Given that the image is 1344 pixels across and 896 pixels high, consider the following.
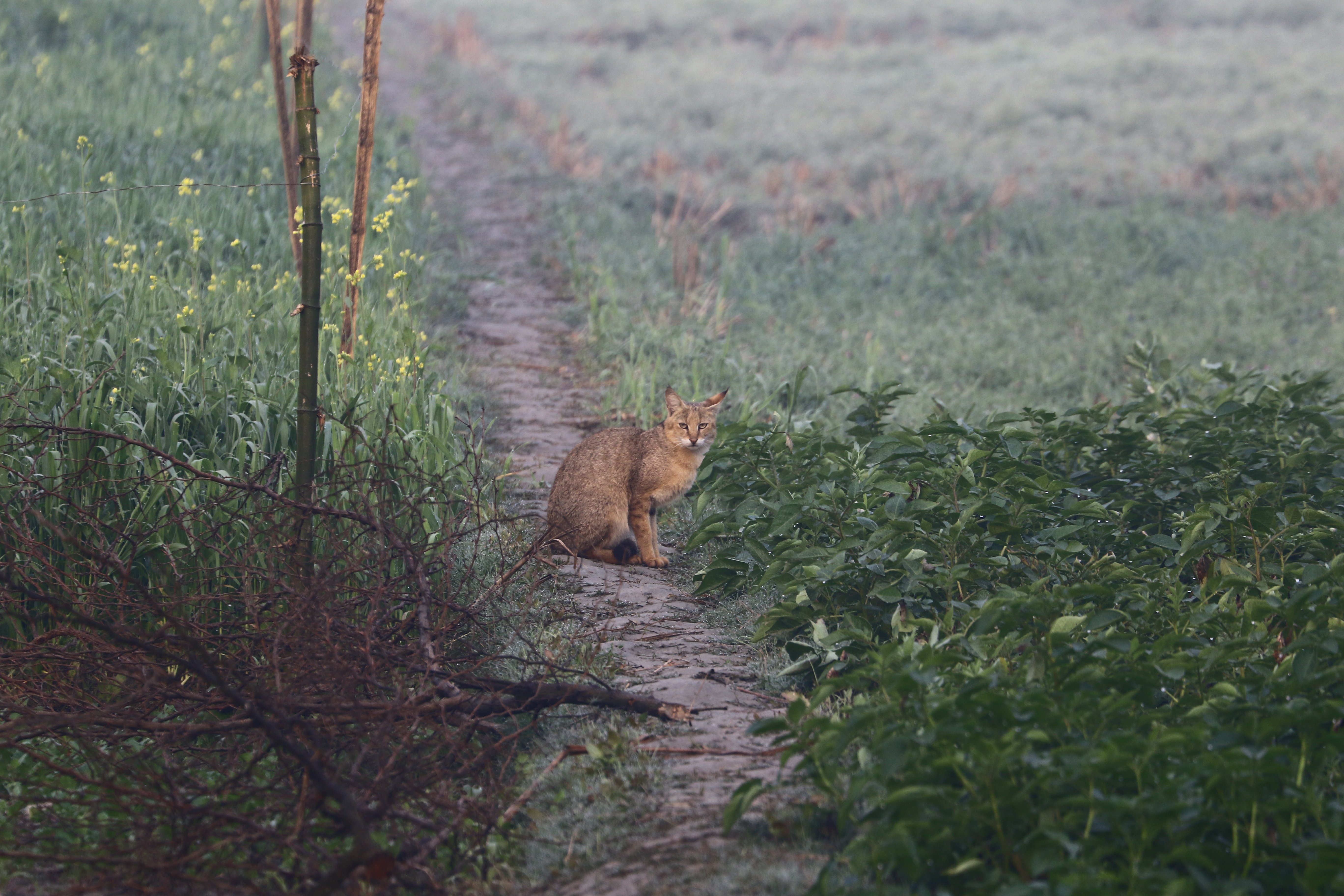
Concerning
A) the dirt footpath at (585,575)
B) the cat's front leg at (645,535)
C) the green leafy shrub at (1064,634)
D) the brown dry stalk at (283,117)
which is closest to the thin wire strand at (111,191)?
the brown dry stalk at (283,117)

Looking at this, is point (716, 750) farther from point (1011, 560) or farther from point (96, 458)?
point (96, 458)

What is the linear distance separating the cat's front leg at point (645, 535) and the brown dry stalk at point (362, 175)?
176 cm

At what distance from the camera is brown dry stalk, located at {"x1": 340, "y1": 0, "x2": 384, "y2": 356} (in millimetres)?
5625

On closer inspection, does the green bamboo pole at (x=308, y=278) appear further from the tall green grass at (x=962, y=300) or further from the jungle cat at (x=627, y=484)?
the tall green grass at (x=962, y=300)

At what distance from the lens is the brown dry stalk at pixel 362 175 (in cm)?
562

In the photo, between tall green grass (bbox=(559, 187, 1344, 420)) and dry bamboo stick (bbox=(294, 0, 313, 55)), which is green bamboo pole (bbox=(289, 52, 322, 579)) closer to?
dry bamboo stick (bbox=(294, 0, 313, 55))

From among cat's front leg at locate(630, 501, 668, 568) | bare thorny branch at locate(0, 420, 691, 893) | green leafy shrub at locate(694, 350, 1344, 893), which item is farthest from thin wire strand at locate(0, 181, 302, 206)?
green leafy shrub at locate(694, 350, 1344, 893)

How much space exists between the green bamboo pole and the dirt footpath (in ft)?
4.39

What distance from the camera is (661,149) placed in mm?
19219

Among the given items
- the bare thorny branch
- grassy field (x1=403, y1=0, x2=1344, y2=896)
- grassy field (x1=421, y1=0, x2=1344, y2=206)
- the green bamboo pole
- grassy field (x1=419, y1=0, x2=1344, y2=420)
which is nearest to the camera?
grassy field (x1=403, y1=0, x2=1344, y2=896)

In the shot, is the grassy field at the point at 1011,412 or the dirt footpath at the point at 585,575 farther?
the dirt footpath at the point at 585,575

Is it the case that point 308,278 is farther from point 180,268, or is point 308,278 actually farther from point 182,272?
point 180,268

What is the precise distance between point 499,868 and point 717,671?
1463 mm

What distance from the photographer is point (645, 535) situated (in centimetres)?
588
